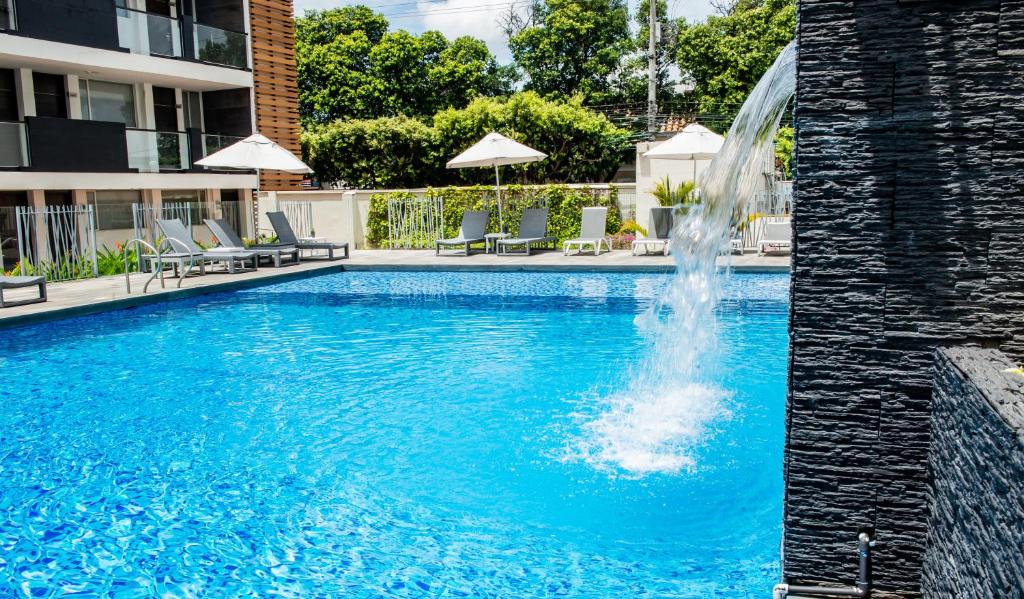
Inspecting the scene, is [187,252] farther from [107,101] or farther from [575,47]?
[575,47]

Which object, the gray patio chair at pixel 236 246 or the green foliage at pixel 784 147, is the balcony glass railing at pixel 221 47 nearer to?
the gray patio chair at pixel 236 246

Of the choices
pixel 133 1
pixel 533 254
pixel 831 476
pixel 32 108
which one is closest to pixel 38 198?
pixel 32 108

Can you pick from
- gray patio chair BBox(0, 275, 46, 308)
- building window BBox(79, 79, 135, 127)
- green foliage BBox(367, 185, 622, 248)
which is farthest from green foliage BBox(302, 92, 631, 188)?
gray patio chair BBox(0, 275, 46, 308)

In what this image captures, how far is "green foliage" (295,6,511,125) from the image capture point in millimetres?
41781

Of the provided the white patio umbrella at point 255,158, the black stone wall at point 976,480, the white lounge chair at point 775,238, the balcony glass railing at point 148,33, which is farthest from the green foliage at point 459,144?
the black stone wall at point 976,480

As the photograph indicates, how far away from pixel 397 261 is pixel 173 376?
894 centimetres

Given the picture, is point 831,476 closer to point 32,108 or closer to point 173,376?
point 173,376

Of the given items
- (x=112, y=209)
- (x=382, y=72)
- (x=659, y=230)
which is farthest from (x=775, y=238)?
(x=382, y=72)

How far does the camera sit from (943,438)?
226 centimetres

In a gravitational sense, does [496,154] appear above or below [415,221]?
above

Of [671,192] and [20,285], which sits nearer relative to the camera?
[20,285]

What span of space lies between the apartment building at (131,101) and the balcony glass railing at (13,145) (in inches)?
0.8

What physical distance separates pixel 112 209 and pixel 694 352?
50.4ft

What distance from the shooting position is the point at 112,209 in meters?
18.5
